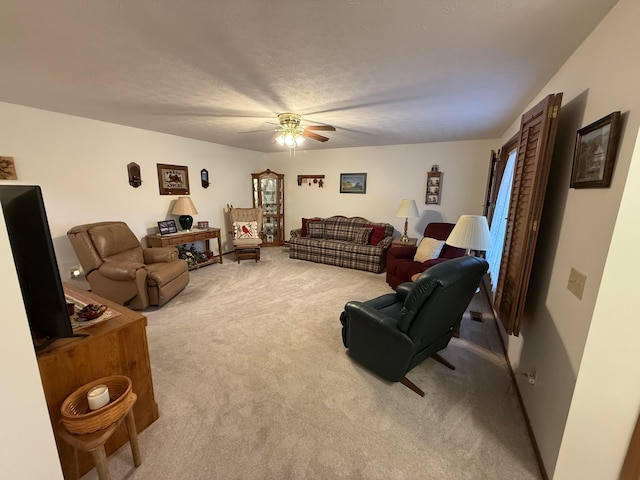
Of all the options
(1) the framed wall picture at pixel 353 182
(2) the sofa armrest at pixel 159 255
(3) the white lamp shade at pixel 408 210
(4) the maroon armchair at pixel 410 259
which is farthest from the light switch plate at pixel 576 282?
(1) the framed wall picture at pixel 353 182

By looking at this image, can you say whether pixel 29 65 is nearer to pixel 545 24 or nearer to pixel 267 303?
pixel 267 303

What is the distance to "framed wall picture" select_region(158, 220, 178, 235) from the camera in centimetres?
422

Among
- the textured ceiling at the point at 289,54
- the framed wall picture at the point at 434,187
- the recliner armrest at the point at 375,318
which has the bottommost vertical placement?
the recliner armrest at the point at 375,318

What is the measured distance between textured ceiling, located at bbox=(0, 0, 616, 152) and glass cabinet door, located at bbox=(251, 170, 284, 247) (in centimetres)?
314

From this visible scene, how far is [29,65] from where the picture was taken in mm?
1855

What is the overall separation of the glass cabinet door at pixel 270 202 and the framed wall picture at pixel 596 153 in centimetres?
537

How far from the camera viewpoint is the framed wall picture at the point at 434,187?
4.81 metres

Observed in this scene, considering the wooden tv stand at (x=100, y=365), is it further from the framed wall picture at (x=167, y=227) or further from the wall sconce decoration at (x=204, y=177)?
the wall sconce decoration at (x=204, y=177)

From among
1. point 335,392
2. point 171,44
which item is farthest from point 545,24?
point 335,392

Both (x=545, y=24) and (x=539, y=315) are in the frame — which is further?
(x=539, y=315)

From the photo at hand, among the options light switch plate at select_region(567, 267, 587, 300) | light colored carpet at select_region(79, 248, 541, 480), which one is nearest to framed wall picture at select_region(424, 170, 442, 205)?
light colored carpet at select_region(79, 248, 541, 480)

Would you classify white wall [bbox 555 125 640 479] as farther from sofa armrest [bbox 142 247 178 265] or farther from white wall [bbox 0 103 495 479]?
sofa armrest [bbox 142 247 178 265]

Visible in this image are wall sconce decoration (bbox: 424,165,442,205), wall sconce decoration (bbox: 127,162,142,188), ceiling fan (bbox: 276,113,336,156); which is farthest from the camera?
wall sconce decoration (bbox: 424,165,442,205)

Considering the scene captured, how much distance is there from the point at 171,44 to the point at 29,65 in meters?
1.21
